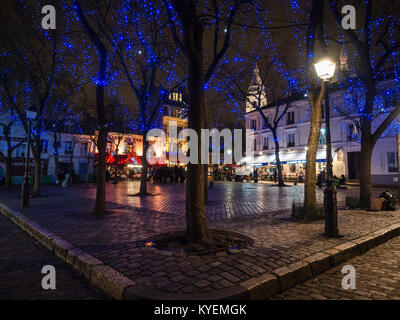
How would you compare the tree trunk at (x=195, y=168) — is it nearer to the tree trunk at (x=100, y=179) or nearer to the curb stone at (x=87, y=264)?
the curb stone at (x=87, y=264)

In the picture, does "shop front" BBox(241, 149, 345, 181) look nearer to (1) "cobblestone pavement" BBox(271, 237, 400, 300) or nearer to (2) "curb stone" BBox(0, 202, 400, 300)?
(2) "curb stone" BBox(0, 202, 400, 300)

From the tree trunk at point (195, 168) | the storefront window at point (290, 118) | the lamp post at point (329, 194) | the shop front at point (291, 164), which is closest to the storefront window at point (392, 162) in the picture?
the shop front at point (291, 164)

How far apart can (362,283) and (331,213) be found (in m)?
2.15

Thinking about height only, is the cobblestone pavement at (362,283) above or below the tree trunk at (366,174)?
below

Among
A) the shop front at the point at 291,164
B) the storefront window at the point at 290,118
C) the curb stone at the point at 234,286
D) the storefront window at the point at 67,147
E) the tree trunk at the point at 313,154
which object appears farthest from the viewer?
the storefront window at the point at 67,147

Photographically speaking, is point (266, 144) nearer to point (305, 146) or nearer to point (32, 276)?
point (305, 146)

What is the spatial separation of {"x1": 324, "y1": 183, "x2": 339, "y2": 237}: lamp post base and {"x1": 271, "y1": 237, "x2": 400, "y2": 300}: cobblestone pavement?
852mm

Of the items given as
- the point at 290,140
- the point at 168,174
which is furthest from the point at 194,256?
the point at 290,140

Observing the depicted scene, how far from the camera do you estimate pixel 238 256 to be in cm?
383

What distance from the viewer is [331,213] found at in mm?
5211

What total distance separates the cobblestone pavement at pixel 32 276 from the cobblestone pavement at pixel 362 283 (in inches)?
96.3

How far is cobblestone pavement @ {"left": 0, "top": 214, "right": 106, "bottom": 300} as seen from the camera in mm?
2920

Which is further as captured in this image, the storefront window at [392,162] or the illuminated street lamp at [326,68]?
the storefront window at [392,162]

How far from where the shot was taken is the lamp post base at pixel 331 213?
16.8 ft
